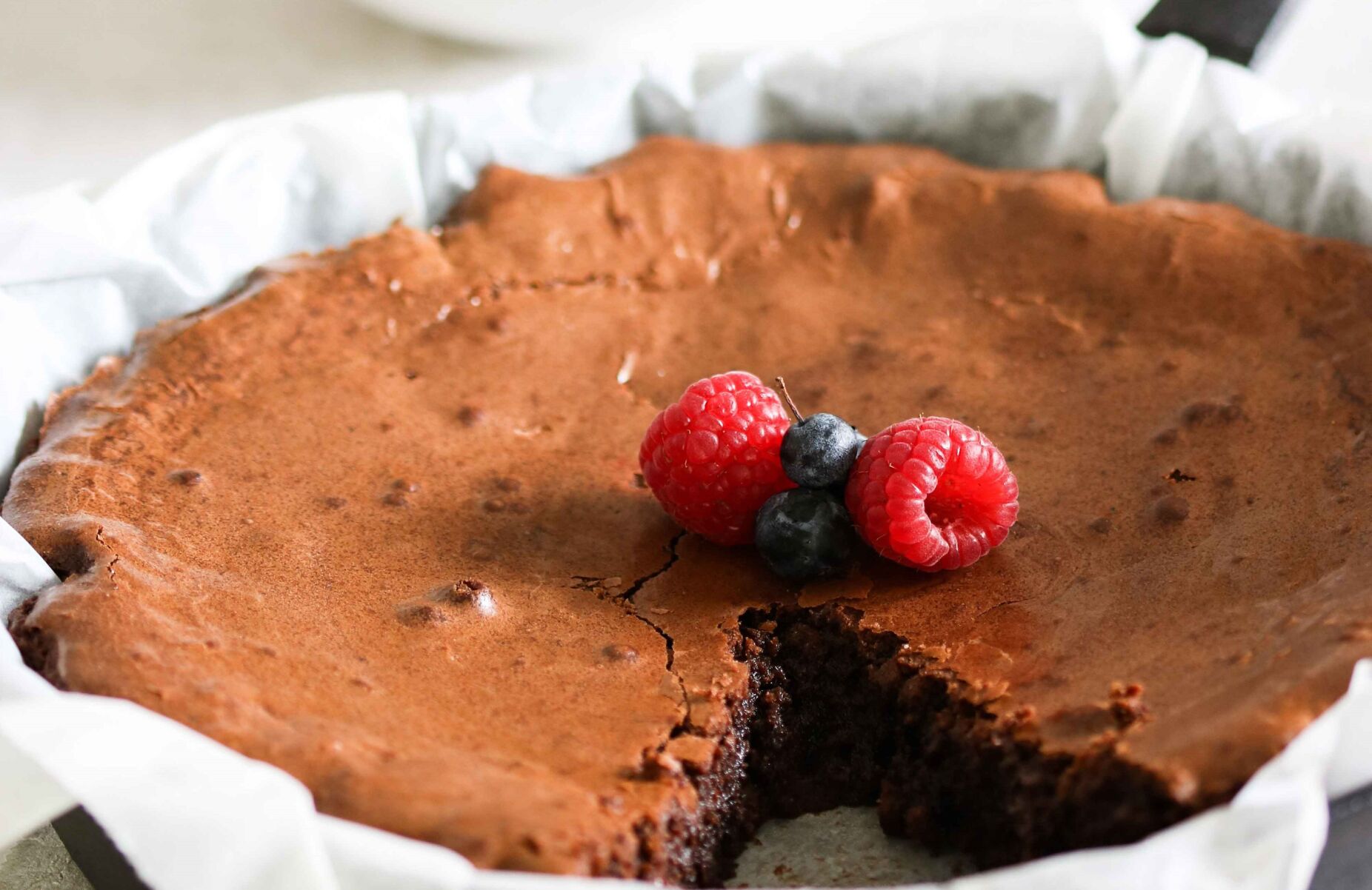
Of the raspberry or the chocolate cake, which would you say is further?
the raspberry

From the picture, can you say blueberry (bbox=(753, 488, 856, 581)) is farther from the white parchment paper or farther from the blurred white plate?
the blurred white plate

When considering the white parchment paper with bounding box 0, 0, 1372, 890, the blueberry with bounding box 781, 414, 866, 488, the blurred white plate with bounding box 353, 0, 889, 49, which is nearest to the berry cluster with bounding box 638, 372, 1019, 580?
the blueberry with bounding box 781, 414, 866, 488

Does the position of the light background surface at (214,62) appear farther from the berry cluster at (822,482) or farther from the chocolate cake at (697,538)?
the berry cluster at (822,482)

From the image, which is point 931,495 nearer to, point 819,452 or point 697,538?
point 819,452

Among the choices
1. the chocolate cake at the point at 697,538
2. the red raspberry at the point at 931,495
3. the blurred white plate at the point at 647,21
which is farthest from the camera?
the blurred white plate at the point at 647,21

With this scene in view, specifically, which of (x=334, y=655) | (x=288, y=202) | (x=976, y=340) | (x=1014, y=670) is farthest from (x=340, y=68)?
(x=1014, y=670)

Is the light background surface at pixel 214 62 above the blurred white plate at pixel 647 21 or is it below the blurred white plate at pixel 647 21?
below

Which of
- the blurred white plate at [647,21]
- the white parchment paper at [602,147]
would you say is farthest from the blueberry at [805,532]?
the blurred white plate at [647,21]

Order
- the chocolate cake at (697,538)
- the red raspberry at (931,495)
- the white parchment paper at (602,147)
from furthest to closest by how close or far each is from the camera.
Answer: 1. the white parchment paper at (602,147)
2. the red raspberry at (931,495)
3. the chocolate cake at (697,538)
